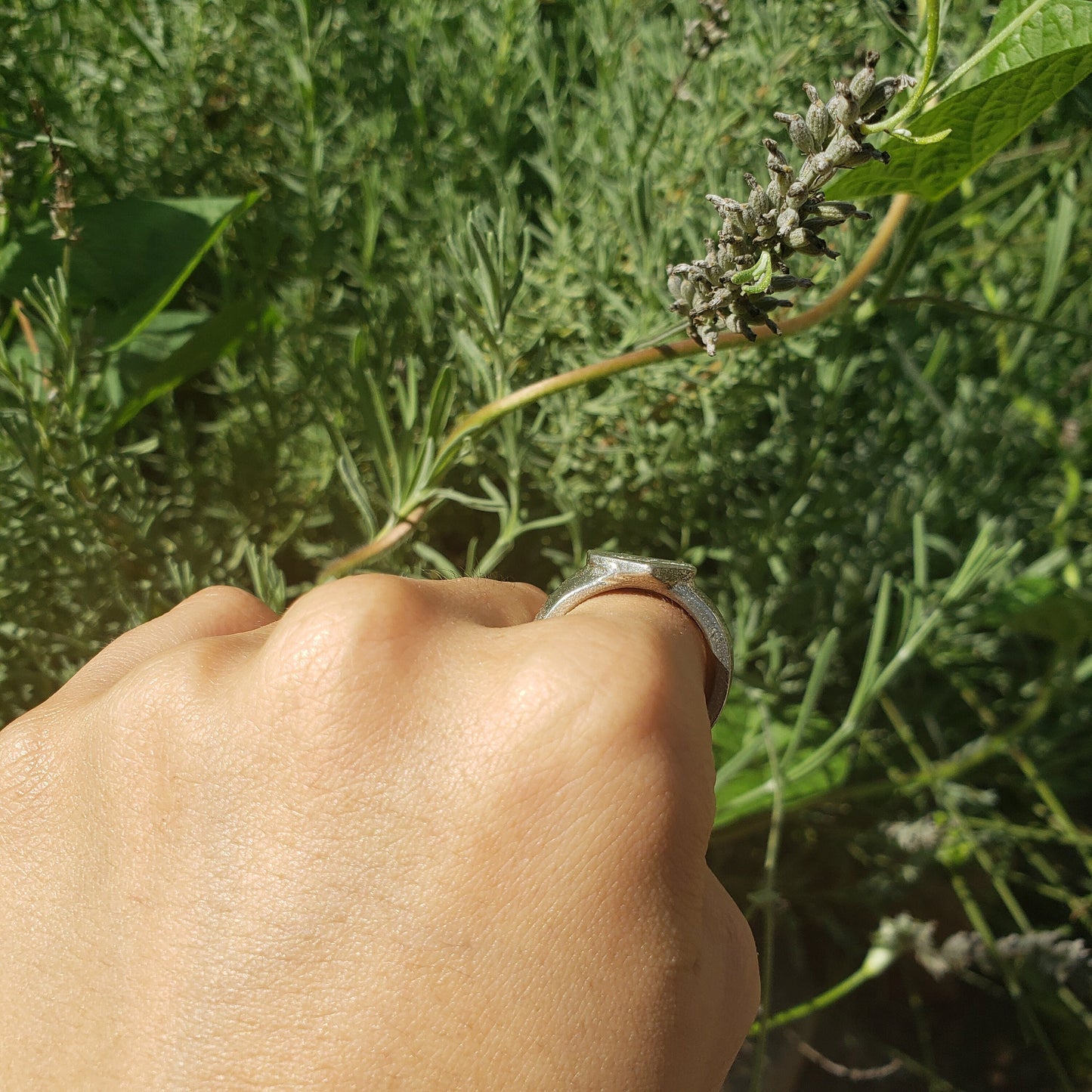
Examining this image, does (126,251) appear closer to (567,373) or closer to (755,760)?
(567,373)

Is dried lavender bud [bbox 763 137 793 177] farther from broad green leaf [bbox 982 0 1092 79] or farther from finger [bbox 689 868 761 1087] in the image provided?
finger [bbox 689 868 761 1087]

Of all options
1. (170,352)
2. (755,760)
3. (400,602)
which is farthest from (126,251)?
(755,760)

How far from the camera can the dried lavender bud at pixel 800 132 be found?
0.41 meters

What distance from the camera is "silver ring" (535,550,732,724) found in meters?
0.47

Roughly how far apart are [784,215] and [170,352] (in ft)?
1.81

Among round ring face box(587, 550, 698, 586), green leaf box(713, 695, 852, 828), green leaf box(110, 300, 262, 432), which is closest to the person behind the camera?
round ring face box(587, 550, 698, 586)

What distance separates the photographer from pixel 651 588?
47 centimetres

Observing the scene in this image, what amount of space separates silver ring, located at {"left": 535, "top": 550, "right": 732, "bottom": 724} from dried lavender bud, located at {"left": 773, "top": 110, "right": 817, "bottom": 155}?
0.69ft

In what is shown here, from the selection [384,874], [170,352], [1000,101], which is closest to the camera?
[384,874]

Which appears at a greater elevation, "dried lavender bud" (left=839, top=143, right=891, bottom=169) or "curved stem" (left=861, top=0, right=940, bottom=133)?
"curved stem" (left=861, top=0, right=940, bottom=133)

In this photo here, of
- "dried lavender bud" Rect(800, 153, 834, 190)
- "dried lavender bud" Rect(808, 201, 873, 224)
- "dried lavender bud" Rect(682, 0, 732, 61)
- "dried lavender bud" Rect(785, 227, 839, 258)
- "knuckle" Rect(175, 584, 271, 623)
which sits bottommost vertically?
"knuckle" Rect(175, 584, 271, 623)

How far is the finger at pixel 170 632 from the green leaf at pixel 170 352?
0.72 ft

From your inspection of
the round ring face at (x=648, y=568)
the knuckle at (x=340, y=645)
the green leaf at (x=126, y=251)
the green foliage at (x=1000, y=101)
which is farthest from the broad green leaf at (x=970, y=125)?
the green leaf at (x=126, y=251)

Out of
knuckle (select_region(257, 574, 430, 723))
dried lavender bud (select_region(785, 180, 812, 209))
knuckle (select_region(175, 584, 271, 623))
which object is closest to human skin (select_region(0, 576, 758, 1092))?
knuckle (select_region(257, 574, 430, 723))
